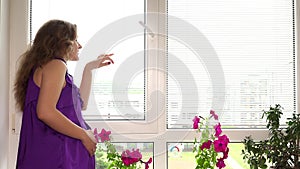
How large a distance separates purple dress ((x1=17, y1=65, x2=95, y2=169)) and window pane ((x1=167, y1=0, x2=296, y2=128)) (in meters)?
0.78

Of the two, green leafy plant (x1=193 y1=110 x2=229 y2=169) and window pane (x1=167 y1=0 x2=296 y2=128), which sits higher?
window pane (x1=167 y1=0 x2=296 y2=128)

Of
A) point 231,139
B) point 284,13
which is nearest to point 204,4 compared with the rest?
point 284,13

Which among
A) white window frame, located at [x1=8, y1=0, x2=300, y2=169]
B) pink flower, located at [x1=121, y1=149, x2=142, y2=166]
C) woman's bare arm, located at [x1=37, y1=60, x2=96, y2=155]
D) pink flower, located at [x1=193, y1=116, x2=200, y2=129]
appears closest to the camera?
woman's bare arm, located at [x1=37, y1=60, x2=96, y2=155]

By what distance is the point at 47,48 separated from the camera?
1681mm

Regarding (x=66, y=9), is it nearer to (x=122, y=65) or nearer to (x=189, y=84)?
(x=122, y=65)

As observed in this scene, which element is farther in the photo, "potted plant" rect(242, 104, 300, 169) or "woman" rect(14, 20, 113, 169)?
"potted plant" rect(242, 104, 300, 169)

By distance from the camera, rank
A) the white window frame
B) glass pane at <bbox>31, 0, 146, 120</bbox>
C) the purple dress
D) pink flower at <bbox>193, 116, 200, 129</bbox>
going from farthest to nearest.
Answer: the white window frame → pink flower at <bbox>193, 116, 200, 129</bbox> → glass pane at <bbox>31, 0, 146, 120</bbox> → the purple dress

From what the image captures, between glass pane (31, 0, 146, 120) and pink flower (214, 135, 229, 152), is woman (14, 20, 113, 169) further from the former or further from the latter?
pink flower (214, 135, 229, 152)

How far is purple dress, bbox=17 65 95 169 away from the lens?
5.49ft

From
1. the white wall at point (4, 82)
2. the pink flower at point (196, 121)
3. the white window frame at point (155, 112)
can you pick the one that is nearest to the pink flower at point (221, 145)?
the pink flower at point (196, 121)

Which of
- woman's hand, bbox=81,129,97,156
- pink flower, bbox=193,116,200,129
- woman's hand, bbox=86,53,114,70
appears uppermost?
woman's hand, bbox=86,53,114,70

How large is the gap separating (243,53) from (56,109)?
50.2 inches

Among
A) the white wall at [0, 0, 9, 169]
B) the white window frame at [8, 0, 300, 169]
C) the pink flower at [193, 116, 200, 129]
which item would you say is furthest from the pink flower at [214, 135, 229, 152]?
the white wall at [0, 0, 9, 169]

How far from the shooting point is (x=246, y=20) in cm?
244
